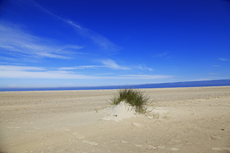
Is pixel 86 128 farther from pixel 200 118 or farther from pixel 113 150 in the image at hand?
pixel 200 118

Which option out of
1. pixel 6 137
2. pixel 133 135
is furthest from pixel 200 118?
pixel 6 137

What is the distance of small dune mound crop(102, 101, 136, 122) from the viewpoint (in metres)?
5.20

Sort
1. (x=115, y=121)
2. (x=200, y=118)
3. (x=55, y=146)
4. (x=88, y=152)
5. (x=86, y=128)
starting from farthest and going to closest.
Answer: (x=200, y=118) → (x=115, y=121) → (x=86, y=128) → (x=55, y=146) → (x=88, y=152)

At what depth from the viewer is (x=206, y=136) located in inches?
146

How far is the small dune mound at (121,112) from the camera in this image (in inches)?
205

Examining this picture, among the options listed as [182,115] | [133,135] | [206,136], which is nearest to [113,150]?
[133,135]

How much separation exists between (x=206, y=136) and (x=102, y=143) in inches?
112

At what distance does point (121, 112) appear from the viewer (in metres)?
5.38

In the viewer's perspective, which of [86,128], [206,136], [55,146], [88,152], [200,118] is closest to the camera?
[88,152]

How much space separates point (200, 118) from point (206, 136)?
6.38 feet

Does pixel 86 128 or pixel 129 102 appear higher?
pixel 129 102

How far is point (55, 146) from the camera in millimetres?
3309

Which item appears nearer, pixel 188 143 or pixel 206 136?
pixel 188 143

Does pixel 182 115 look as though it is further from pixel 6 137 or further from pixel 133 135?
pixel 6 137
